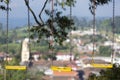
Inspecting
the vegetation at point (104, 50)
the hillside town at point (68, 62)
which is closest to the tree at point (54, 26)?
the hillside town at point (68, 62)

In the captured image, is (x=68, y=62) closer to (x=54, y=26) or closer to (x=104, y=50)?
(x=104, y=50)

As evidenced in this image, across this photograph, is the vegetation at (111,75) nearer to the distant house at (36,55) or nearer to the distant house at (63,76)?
the distant house at (63,76)

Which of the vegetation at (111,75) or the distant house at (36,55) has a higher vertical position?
the vegetation at (111,75)

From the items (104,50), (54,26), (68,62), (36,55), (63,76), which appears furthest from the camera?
(104,50)

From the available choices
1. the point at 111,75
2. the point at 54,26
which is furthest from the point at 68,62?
the point at 54,26

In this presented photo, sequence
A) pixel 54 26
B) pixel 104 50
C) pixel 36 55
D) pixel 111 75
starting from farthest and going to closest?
pixel 104 50
pixel 36 55
pixel 111 75
pixel 54 26

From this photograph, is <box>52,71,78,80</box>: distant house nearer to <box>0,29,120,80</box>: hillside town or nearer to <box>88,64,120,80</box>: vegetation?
<box>0,29,120,80</box>: hillside town

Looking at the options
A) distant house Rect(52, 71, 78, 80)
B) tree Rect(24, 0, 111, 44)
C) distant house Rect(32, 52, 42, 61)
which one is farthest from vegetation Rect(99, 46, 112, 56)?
tree Rect(24, 0, 111, 44)

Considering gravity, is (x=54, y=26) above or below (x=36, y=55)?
above

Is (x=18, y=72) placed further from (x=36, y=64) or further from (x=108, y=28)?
(x=108, y=28)

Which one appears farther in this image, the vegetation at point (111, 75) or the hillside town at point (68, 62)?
the hillside town at point (68, 62)

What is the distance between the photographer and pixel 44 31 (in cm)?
651

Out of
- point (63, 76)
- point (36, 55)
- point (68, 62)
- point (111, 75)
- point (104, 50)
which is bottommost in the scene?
point (63, 76)

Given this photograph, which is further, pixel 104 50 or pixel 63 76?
pixel 104 50
